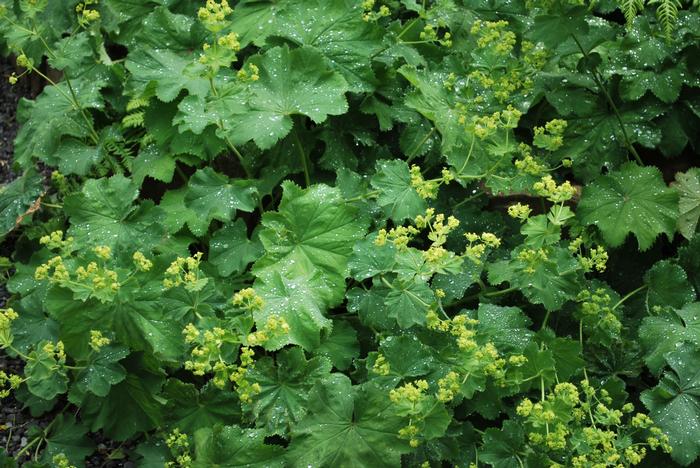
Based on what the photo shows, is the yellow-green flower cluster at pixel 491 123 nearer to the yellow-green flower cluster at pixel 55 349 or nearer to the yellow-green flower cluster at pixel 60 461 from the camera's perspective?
the yellow-green flower cluster at pixel 55 349

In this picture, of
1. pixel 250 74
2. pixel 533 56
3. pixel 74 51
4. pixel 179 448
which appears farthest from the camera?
pixel 74 51

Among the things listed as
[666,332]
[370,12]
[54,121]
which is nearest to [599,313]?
[666,332]

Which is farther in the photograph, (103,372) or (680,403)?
(103,372)

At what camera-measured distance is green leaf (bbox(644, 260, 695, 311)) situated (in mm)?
3613

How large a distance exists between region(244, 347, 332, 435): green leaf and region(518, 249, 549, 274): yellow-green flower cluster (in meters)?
0.81

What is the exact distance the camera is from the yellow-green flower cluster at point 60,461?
335 cm

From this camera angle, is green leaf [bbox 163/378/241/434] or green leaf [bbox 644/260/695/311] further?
green leaf [bbox 644/260/695/311]

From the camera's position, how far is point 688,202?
12.5 ft

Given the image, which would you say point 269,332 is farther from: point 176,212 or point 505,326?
point 176,212

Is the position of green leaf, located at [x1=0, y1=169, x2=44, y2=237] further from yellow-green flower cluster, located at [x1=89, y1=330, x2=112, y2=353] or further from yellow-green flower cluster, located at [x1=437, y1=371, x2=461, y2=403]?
yellow-green flower cluster, located at [x1=437, y1=371, x2=461, y2=403]

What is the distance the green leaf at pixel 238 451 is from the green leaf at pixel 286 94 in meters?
1.19

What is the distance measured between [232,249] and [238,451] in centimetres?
92

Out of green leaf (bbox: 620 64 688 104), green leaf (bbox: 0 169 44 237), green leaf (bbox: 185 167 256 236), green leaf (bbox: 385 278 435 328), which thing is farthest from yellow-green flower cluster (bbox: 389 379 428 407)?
green leaf (bbox: 0 169 44 237)

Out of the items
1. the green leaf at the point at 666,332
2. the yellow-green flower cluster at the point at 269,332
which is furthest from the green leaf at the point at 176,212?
the green leaf at the point at 666,332
